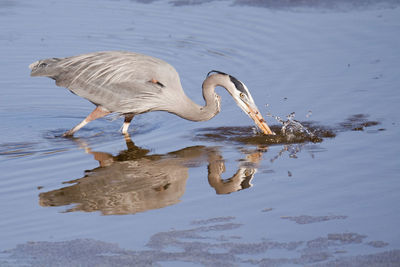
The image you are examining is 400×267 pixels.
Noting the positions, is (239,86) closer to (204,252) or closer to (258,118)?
(258,118)

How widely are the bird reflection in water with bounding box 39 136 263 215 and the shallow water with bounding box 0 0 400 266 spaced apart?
2 cm

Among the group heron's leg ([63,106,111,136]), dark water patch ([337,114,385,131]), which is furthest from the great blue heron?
dark water patch ([337,114,385,131])

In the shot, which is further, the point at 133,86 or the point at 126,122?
the point at 126,122

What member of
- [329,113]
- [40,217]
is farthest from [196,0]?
[40,217]

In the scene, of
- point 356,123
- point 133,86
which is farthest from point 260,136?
point 133,86

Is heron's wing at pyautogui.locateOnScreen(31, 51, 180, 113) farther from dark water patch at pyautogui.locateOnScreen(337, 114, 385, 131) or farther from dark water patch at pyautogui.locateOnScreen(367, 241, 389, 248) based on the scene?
dark water patch at pyautogui.locateOnScreen(367, 241, 389, 248)

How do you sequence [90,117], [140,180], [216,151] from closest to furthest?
[140,180] < [216,151] < [90,117]

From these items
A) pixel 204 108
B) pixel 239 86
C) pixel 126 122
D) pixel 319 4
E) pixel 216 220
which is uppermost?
pixel 319 4

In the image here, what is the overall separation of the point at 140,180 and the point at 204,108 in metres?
1.97

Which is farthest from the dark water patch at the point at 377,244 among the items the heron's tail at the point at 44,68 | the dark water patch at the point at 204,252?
the heron's tail at the point at 44,68

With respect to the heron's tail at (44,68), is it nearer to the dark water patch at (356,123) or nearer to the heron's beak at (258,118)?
the heron's beak at (258,118)

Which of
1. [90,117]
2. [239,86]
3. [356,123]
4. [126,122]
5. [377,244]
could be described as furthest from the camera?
[126,122]

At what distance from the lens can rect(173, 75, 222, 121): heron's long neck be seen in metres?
9.35

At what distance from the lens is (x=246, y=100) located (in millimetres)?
9203
